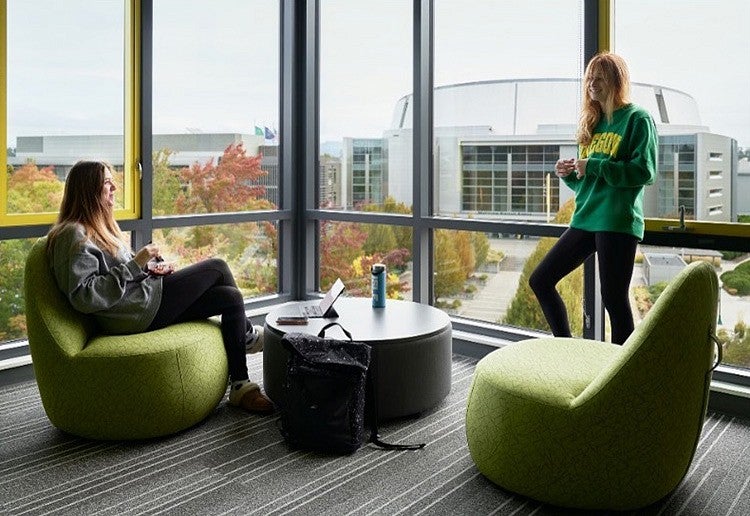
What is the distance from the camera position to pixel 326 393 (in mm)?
2982

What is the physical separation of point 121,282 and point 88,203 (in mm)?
364

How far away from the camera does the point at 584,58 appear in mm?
4035

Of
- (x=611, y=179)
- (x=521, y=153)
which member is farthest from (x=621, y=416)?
(x=521, y=153)

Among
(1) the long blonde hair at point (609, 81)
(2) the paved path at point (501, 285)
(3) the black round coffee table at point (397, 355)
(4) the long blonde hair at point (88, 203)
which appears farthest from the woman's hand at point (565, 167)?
(4) the long blonde hair at point (88, 203)

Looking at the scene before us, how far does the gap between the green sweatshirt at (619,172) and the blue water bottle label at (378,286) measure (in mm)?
1003

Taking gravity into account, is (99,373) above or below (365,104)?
below

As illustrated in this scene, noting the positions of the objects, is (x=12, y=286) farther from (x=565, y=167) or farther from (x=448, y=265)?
(x=565, y=167)

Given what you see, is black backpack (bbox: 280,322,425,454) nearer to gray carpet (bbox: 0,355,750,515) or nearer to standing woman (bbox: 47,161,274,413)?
gray carpet (bbox: 0,355,750,515)

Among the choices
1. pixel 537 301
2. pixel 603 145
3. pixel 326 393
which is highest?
pixel 603 145

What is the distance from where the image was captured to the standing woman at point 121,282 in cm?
311

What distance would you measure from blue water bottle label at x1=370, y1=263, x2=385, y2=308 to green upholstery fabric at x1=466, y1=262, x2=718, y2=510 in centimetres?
139

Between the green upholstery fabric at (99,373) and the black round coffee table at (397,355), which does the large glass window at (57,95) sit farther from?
the black round coffee table at (397,355)

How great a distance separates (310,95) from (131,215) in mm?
1645

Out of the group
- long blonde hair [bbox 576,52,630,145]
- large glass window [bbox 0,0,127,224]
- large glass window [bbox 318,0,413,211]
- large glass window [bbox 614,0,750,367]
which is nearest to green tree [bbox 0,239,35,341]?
large glass window [bbox 0,0,127,224]
